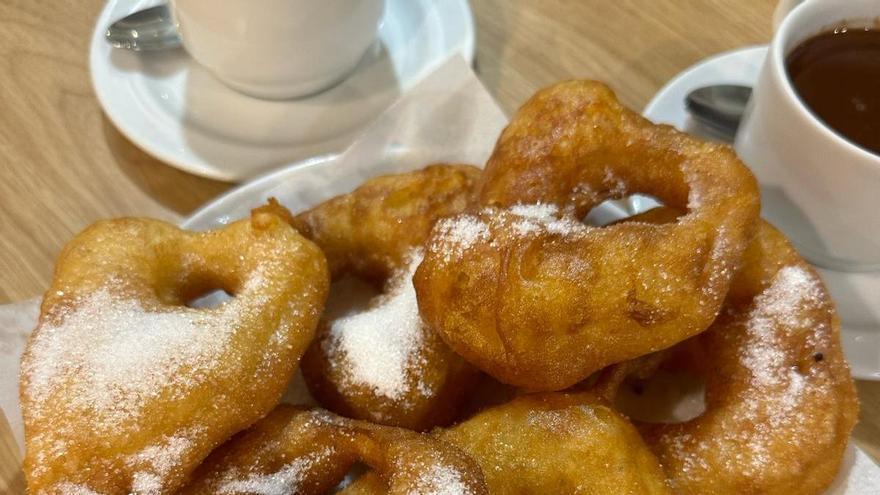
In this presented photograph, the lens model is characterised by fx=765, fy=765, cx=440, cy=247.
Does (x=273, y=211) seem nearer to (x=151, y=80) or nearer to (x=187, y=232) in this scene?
(x=187, y=232)

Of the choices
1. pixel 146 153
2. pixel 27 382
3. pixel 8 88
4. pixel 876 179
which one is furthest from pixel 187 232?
pixel 876 179

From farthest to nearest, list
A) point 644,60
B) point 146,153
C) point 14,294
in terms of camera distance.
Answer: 1. point 644,60
2. point 146,153
3. point 14,294

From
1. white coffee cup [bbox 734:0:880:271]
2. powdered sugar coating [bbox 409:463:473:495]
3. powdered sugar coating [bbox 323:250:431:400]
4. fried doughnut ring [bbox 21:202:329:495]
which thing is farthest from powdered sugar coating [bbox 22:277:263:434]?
white coffee cup [bbox 734:0:880:271]

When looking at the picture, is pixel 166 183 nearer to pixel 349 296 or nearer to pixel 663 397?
pixel 349 296

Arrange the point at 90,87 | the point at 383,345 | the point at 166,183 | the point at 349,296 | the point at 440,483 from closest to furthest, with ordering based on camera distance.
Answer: the point at 440,483 → the point at 383,345 → the point at 349,296 → the point at 166,183 → the point at 90,87

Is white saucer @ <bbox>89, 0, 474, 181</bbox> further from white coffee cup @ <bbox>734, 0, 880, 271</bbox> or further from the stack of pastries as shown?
white coffee cup @ <bbox>734, 0, 880, 271</bbox>

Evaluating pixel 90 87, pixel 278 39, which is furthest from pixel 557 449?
pixel 90 87
